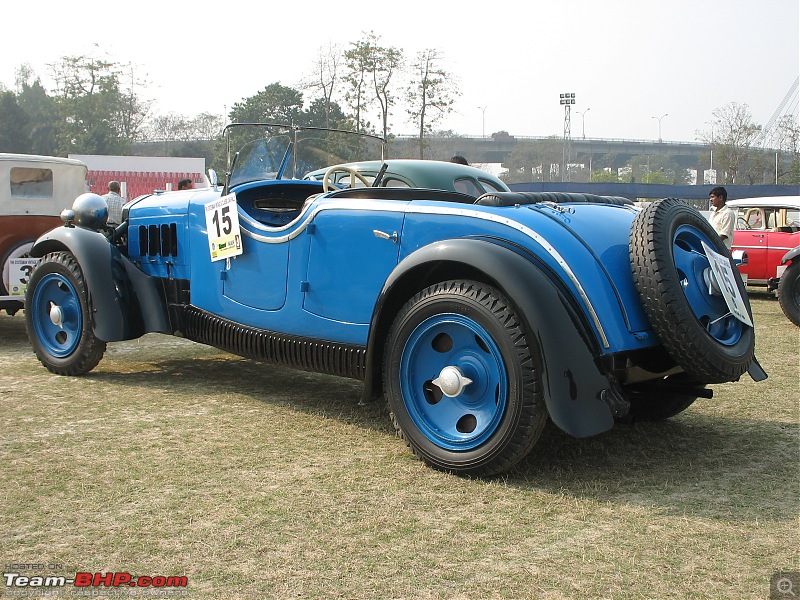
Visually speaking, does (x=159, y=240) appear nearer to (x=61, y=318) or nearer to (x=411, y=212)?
(x=61, y=318)

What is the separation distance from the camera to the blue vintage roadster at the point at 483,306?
3242 mm

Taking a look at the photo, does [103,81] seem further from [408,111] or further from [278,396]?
[278,396]

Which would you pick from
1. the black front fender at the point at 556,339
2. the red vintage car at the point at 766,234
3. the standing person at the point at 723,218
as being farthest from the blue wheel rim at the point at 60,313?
the red vintage car at the point at 766,234

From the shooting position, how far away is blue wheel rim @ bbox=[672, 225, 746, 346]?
11.8 feet

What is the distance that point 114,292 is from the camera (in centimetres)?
549

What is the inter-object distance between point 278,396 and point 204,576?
A: 2615mm

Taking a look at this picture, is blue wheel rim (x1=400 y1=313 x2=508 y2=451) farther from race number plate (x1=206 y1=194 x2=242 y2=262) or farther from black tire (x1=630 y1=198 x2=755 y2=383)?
race number plate (x1=206 y1=194 x2=242 y2=262)

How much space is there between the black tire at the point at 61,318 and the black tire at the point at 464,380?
9.10 ft

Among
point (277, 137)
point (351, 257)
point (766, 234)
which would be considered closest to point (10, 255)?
point (277, 137)

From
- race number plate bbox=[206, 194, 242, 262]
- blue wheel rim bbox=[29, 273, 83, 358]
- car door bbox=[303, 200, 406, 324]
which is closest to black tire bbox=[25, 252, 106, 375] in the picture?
blue wheel rim bbox=[29, 273, 83, 358]

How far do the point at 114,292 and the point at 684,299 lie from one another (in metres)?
3.89

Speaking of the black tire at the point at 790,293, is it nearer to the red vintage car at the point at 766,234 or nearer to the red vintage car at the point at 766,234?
the red vintage car at the point at 766,234

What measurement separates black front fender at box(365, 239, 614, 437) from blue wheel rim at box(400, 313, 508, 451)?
239mm

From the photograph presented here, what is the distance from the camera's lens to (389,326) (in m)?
3.84
